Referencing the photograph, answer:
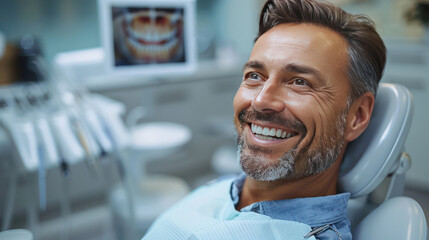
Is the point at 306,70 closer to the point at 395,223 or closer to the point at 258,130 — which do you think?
the point at 258,130

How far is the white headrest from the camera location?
816 mm

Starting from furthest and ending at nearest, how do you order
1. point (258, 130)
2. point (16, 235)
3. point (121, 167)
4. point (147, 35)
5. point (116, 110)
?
point (147, 35) < point (116, 110) < point (121, 167) < point (258, 130) < point (16, 235)

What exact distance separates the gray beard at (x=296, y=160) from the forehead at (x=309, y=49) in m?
0.11

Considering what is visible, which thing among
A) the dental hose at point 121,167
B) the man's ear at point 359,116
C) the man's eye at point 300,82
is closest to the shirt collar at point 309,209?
the man's ear at point 359,116

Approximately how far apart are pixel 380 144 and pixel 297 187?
20 cm

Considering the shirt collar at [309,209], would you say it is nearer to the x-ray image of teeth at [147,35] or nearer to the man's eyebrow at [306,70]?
the man's eyebrow at [306,70]

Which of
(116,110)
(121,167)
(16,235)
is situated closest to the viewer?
(16,235)

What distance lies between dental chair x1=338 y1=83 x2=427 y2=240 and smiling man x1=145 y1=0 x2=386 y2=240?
0.15 feet

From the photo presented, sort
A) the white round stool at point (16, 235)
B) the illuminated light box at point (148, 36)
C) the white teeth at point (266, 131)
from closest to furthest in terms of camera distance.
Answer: the white round stool at point (16, 235)
the white teeth at point (266, 131)
the illuminated light box at point (148, 36)

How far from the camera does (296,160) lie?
30.1 inches

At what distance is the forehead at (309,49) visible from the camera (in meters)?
0.77

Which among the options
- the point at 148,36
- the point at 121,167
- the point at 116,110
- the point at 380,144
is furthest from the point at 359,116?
the point at 148,36

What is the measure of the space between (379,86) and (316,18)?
25cm

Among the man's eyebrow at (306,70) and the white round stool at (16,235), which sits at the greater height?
the man's eyebrow at (306,70)
